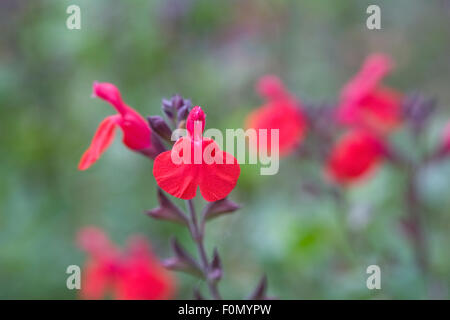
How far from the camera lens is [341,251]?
8.43ft

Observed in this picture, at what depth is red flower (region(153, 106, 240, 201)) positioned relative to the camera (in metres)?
1.11

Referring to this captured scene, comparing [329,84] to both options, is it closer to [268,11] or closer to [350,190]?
[268,11]

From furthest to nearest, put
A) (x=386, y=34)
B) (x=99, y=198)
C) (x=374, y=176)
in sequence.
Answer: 1. (x=386, y=34)
2. (x=99, y=198)
3. (x=374, y=176)

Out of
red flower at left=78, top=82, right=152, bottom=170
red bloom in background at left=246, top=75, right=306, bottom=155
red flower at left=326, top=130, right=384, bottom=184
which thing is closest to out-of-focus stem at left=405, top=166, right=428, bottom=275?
red flower at left=326, top=130, right=384, bottom=184

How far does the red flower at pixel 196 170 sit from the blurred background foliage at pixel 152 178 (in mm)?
1029

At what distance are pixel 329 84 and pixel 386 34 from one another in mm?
996

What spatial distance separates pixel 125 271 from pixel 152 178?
913 mm

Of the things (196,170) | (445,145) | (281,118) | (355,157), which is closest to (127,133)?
(196,170)

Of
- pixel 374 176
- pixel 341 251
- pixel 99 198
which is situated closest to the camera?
pixel 341 251

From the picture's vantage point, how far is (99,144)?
4.25 feet

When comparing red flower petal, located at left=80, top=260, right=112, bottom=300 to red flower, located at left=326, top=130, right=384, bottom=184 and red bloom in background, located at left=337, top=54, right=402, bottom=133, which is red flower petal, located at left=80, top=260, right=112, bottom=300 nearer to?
red flower, located at left=326, top=130, right=384, bottom=184

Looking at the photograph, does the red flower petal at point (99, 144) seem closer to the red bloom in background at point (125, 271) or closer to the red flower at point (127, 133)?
the red flower at point (127, 133)

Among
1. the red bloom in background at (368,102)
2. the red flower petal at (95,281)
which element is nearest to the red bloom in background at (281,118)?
the red bloom in background at (368,102)
